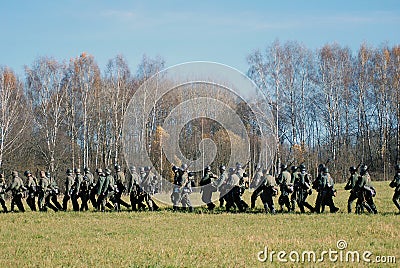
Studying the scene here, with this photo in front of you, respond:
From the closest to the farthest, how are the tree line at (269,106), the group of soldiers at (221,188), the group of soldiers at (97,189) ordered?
the group of soldiers at (221,188), the group of soldiers at (97,189), the tree line at (269,106)

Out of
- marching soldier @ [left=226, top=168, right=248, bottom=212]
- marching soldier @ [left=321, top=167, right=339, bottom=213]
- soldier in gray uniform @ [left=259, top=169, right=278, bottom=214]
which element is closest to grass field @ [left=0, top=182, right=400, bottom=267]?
soldier in gray uniform @ [left=259, top=169, right=278, bottom=214]

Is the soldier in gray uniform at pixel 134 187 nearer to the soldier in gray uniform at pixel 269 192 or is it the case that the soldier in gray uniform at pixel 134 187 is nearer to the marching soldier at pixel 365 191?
the soldier in gray uniform at pixel 269 192

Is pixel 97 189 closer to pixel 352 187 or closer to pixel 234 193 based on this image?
pixel 234 193

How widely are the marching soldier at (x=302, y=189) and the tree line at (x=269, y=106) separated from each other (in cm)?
2039

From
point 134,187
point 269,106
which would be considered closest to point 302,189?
point 134,187

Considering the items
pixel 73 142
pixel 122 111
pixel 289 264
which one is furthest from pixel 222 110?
pixel 73 142

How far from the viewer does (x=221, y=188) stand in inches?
848

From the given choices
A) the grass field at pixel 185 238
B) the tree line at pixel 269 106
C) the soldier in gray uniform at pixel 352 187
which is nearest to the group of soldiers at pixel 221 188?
the soldier in gray uniform at pixel 352 187

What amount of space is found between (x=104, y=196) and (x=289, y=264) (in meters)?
12.7

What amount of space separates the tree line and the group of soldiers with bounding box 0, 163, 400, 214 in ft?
61.1

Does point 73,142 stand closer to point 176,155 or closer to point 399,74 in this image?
point 176,155

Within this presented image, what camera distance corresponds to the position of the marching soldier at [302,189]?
65.6ft

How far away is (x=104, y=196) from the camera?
21656 mm

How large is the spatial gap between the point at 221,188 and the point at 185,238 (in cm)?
800
